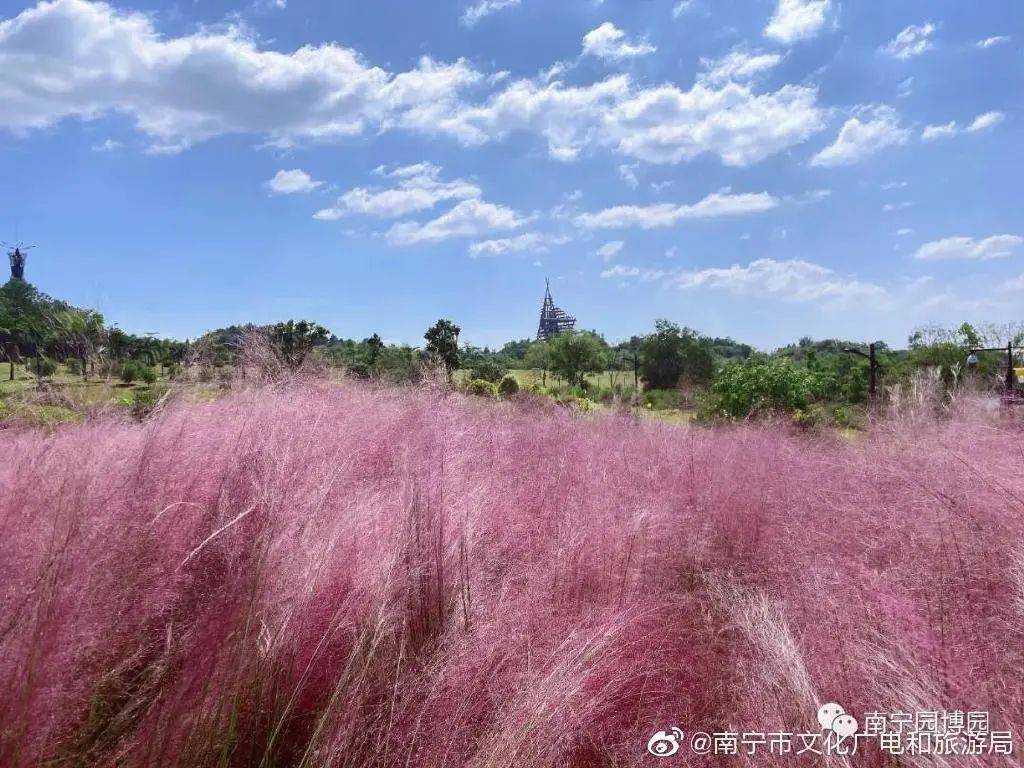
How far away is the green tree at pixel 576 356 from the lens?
117 ft

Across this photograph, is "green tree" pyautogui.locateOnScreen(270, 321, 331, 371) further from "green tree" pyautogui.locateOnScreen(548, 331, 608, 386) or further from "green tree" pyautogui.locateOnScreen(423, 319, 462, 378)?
"green tree" pyautogui.locateOnScreen(548, 331, 608, 386)

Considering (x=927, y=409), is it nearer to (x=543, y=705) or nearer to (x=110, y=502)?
(x=543, y=705)

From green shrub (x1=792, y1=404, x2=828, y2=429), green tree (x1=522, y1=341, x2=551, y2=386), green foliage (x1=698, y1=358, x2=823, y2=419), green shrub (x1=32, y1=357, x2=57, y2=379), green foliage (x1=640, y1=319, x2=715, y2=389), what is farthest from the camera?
green tree (x1=522, y1=341, x2=551, y2=386)

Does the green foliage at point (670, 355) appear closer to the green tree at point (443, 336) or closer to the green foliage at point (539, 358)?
the green foliage at point (539, 358)

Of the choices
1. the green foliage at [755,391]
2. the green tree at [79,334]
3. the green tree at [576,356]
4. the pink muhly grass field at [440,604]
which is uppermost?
the green tree at [576,356]

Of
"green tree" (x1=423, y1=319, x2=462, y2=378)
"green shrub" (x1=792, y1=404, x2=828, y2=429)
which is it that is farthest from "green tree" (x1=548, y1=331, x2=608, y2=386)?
"green shrub" (x1=792, y1=404, x2=828, y2=429)

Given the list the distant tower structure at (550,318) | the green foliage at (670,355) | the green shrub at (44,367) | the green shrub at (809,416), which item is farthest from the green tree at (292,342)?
the distant tower structure at (550,318)

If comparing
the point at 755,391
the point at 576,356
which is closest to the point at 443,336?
the point at 755,391

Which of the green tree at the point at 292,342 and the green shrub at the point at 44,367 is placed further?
the green tree at the point at 292,342

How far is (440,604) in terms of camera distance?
2393 millimetres

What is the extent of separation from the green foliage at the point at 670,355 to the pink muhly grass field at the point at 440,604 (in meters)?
29.5

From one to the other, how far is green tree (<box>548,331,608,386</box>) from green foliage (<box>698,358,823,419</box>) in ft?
69.3

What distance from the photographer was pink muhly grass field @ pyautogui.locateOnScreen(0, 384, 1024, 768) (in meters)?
1.65

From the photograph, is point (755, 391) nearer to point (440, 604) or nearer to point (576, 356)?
point (440, 604)
